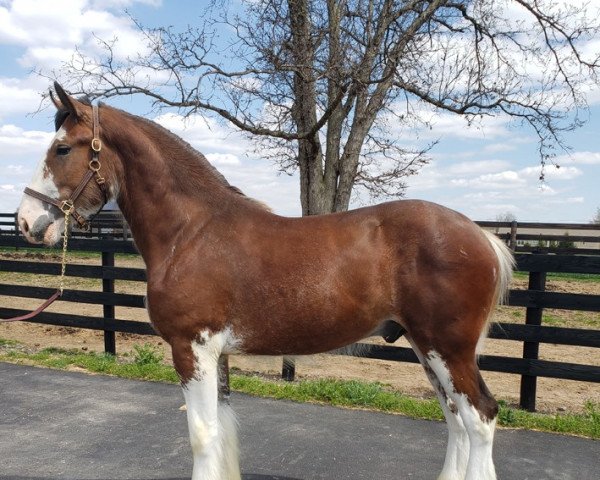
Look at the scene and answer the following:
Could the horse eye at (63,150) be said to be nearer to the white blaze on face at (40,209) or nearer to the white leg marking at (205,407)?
the white blaze on face at (40,209)

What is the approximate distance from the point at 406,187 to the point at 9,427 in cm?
682

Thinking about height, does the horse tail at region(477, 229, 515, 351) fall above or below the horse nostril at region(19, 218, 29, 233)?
below

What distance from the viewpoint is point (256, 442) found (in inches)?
168

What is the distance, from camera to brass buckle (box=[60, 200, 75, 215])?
3.06m

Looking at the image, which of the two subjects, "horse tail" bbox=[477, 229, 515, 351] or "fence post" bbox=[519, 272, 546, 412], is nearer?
"horse tail" bbox=[477, 229, 515, 351]

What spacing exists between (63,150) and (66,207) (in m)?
0.34

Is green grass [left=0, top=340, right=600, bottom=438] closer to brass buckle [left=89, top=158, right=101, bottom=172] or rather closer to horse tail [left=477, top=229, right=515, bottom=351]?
horse tail [left=477, top=229, right=515, bottom=351]

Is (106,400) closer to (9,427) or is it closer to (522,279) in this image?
(9,427)

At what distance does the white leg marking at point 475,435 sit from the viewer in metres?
3.01

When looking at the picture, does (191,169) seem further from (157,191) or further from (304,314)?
(304,314)

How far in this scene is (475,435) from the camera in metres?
3.02

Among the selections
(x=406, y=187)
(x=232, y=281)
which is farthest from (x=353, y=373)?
(x=232, y=281)

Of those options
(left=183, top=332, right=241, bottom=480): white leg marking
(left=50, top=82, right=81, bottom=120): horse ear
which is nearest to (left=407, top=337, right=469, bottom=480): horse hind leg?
(left=183, top=332, right=241, bottom=480): white leg marking

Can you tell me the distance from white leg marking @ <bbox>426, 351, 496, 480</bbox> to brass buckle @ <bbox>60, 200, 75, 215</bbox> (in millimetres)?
2305
